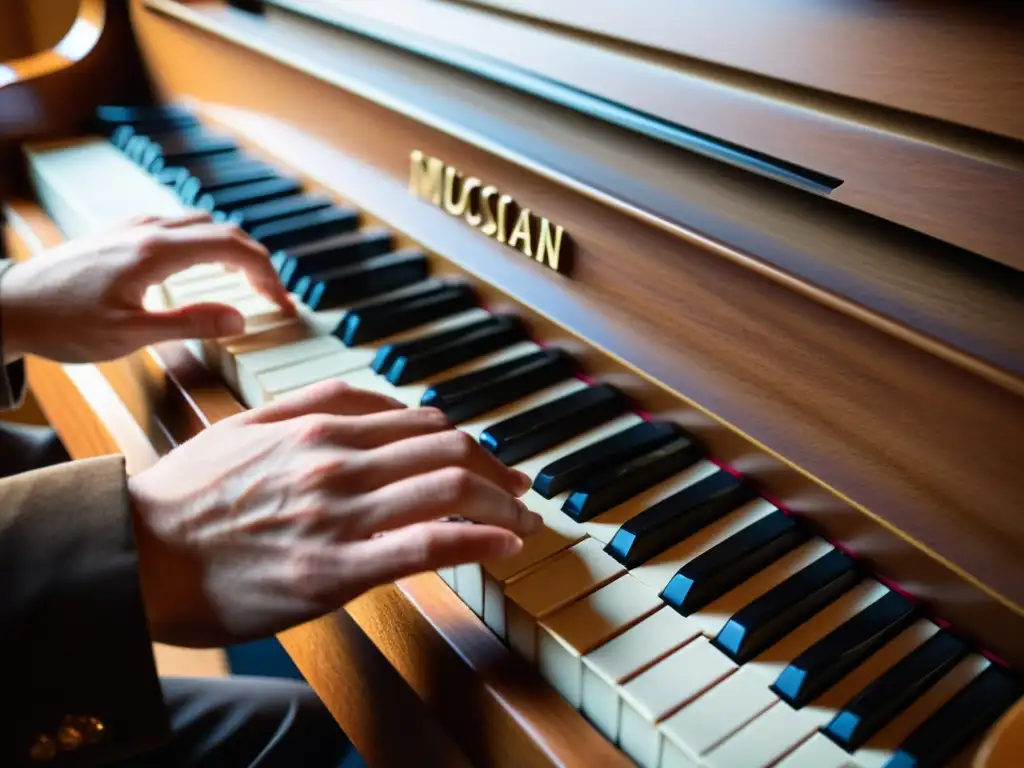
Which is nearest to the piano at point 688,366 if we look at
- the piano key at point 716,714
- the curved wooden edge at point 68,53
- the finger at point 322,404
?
the piano key at point 716,714

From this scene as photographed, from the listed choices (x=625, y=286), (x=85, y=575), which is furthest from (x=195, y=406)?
(x=625, y=286)

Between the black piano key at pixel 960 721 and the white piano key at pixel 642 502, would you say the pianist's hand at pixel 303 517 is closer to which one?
the white piano key at pixel 642 502

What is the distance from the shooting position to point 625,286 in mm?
849

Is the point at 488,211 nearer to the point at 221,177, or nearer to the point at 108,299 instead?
the point at 108,299

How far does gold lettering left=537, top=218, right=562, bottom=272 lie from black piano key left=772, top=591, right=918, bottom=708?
42 centimetres

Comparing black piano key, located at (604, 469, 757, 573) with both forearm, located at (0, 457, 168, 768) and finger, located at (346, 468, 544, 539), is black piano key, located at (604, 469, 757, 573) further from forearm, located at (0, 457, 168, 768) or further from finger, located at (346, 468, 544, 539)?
forearm, located at (0, 457, 168, 768)

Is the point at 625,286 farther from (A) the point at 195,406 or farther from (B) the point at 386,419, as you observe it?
(A) the point at 195,406

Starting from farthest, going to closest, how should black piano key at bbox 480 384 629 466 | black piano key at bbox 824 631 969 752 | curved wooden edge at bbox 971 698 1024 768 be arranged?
black piano key at bbox 480 384 629 466, black piano key at bbox 824 631 969 752, curved wooden edge at bbox 971 698 1024 768

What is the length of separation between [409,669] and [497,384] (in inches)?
11.3

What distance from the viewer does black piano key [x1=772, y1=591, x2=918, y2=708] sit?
0.60 metres

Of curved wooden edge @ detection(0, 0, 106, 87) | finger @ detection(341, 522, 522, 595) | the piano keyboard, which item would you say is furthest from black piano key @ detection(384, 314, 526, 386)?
curved wooden edge @ detection(0, 0, 106, 87)

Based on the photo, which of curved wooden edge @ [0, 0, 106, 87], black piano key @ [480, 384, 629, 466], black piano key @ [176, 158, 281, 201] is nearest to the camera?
black piano key @ [480, 384, 629, 466]

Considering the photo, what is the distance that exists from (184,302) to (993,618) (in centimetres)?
86

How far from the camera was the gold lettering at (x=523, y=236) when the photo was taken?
93 cm
